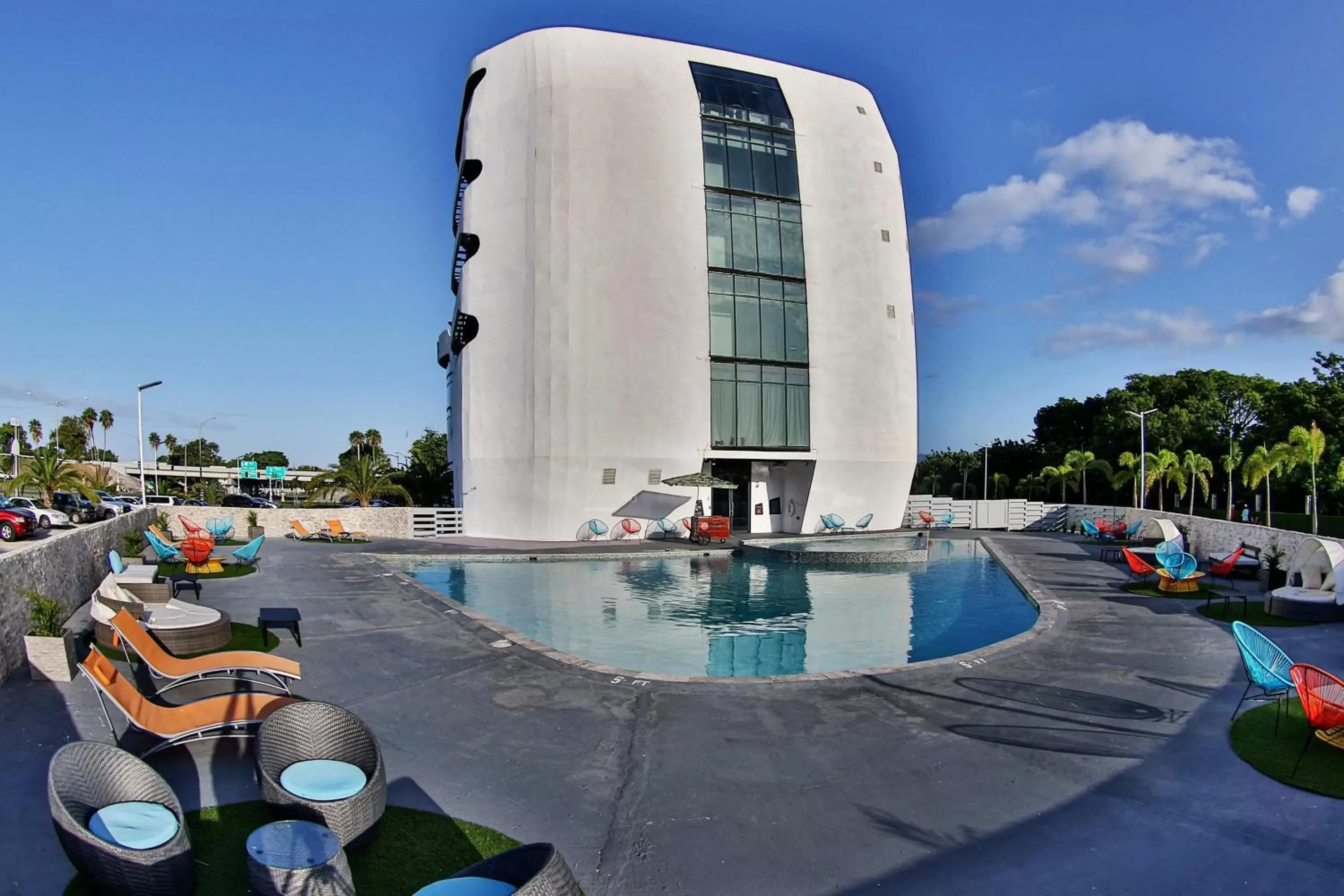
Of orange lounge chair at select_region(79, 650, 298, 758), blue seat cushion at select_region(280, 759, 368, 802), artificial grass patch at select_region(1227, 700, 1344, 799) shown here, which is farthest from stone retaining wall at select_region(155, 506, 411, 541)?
artificial grass patch at select_region(1227, 700, 1344, 799)

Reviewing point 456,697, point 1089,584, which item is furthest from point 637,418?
point 456,697

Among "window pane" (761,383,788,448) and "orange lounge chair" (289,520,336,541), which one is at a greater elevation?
"window pane" (761,383,788,448)

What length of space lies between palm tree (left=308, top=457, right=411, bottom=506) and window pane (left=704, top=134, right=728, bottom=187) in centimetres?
1783

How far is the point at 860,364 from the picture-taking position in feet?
103

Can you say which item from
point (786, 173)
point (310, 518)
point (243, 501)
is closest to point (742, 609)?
point (310, 518)

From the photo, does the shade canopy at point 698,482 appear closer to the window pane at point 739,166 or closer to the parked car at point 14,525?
the window pane at point 739,166

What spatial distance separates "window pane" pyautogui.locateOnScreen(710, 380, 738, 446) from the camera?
29406 mm

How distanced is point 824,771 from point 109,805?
455 centimetres

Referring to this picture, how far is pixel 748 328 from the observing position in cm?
2995

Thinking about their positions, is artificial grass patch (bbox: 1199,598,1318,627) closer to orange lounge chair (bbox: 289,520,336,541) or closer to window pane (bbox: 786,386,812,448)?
window pane (bbox: 786,386,812,448)

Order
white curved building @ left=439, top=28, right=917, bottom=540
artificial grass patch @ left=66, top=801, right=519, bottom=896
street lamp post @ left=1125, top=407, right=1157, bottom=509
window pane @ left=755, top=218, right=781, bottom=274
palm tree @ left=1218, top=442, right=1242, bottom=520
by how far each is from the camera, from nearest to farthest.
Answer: artificial grass patch @ left=66, top=801, right=519, bottom=896, white curved building @ left=439, top=28, right=917, bottom=540, window pane @ left=755, top=218, right=781, bottom=274, street lamp post @ left=1125, top=407, right=1157, bottom=509, palm tree @ left=1218, top=442, right=1242, bottom=520

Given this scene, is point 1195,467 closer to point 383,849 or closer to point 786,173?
point 786,173

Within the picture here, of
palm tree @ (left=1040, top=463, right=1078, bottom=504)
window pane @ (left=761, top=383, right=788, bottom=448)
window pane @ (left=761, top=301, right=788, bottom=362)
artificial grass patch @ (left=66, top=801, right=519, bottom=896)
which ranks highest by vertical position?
window pane @ (left=761, top=301, right=788, bottom=362)

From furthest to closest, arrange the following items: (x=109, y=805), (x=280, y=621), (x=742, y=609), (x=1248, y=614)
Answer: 1. (x=742, y=609)
2. (x=1248, y=614)
3. (x=280, y=621)
4. (x=109, y=805)
